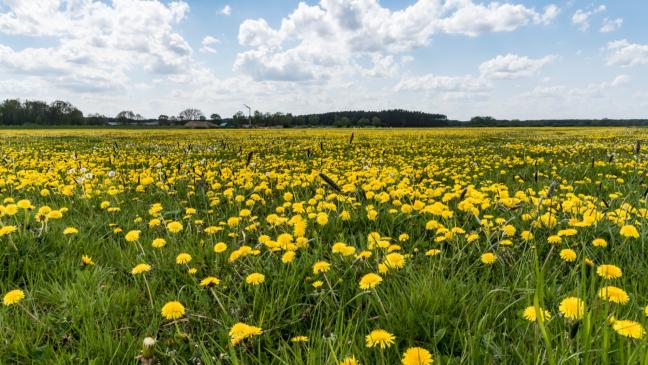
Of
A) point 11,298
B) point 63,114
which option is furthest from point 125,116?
point 11,298

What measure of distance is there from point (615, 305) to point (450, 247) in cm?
133

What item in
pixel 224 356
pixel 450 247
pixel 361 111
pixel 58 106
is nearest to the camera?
pixel 224 356

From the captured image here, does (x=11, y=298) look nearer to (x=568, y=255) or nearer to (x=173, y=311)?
(x=173, y=311)

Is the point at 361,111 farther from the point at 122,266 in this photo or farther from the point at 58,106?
the point at 122,266

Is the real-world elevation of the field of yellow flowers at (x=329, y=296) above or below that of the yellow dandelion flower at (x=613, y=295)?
below

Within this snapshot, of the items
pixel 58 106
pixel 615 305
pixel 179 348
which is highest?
pixel 58 106

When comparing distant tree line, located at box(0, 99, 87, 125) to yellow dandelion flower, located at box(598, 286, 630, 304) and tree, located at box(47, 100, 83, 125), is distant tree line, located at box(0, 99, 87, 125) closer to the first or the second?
tree, located at box(47, 100, 83, 125)

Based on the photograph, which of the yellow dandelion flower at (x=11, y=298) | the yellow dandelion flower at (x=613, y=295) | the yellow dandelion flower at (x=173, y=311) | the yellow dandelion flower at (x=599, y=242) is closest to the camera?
the yellow dandelion flower at (x=613, y=295)

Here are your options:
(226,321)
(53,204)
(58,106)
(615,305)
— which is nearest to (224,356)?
(226,321)

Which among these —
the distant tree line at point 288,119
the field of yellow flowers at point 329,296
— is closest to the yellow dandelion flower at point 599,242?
the field of yellow flowers at point 329,296

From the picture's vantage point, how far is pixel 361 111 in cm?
10506

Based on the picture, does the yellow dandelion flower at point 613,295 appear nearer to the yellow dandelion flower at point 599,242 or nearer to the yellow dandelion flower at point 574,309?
the yellow dandelion flower at point 574,309

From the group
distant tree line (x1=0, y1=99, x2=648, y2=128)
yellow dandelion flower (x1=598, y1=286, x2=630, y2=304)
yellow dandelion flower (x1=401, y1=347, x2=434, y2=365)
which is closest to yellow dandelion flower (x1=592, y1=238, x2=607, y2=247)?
yellow dandelion flower (x1=598, y1=286, x2=630, y2=304)

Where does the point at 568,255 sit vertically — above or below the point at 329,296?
above
